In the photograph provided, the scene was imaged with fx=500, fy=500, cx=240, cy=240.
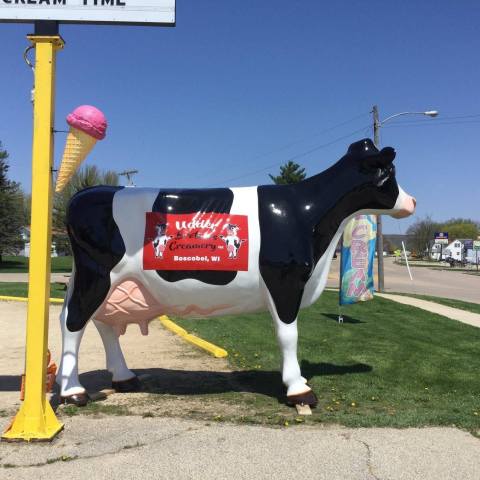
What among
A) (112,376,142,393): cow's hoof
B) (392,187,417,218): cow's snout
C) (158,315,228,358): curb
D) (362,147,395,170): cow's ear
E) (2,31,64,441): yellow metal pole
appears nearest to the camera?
(2,31,64,441): yellow metal pole

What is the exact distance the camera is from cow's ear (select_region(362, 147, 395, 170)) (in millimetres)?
4891

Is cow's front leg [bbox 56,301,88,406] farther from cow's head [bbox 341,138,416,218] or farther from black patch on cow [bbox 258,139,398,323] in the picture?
cow's head [bbox 341,138,416,218]

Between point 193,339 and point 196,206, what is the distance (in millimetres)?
3959

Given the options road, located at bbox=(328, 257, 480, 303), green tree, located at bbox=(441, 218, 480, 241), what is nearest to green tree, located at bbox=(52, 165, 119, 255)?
road, located at bbox=(328, 257, 480, 303)

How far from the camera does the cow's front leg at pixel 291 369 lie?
15.0ft

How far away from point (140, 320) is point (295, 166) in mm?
37966

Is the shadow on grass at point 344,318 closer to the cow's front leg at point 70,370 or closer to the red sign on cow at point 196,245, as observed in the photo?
the red sign on cow at point 196,245

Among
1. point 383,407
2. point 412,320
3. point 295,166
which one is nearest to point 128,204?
point 383,407

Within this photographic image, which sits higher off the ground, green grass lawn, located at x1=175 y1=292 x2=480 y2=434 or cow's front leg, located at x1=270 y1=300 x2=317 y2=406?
cow's front leg, located at x1=270 y1=300 x2=317 y2=406

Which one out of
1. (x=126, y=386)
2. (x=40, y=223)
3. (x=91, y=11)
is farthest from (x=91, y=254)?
(x=91, y=11)

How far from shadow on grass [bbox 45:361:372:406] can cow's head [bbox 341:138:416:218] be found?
216 cm

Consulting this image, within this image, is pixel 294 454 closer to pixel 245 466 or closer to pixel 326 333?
pixel 245 466

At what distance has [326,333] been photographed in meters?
9.02

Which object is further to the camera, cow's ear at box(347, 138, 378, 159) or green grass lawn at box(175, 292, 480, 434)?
cow's ear at box(347, 138, 378, 159)
